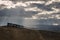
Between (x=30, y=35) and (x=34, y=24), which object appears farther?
(x=34, y=24)

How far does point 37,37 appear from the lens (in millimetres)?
919

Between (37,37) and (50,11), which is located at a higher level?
(50,11)

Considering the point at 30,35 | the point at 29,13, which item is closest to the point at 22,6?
the point at 29,13

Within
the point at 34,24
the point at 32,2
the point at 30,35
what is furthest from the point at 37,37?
the point at 32,2

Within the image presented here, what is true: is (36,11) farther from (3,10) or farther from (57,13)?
(3,10)

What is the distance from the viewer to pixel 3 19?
1174 millimetres

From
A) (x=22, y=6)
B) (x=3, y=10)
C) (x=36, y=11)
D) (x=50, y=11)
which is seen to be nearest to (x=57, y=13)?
(x=50, y=11)

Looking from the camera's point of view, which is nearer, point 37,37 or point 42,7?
point 37,37

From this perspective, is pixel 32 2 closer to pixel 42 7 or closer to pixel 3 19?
pixel 42 7

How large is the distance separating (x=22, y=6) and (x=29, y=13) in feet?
0.26

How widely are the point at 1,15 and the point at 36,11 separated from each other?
0.29m

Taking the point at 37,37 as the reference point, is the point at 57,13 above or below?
above

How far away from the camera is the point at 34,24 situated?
3.67 ft

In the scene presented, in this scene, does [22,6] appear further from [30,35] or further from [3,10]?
[30,35]
